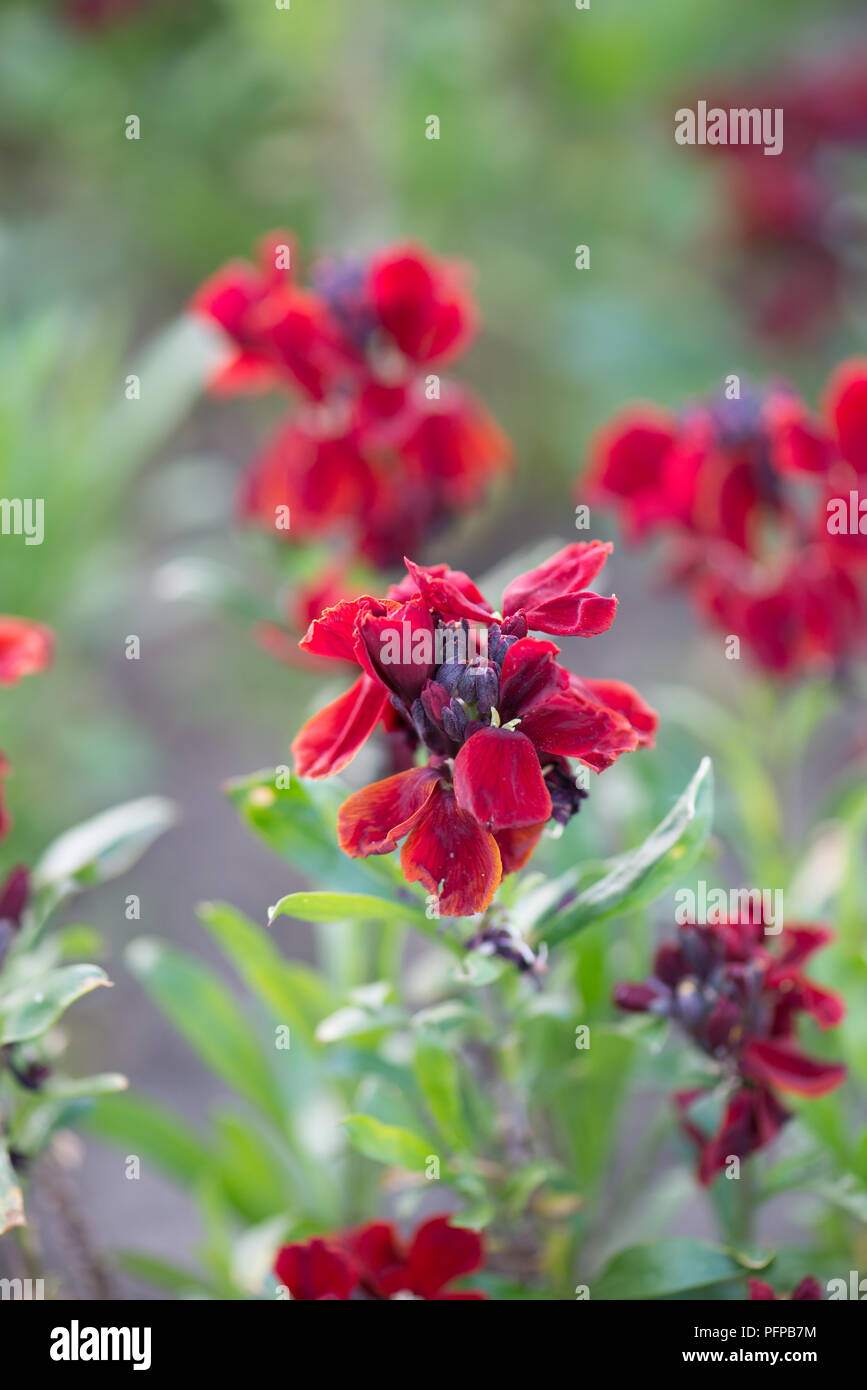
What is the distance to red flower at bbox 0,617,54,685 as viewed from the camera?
0.73 m

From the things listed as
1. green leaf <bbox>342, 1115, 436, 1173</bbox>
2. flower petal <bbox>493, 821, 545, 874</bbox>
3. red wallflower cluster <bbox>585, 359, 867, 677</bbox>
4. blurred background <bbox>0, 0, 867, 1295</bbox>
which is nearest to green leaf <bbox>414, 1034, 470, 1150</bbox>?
green leaf <bbox>342, 1115, 436, 1173</bbox>

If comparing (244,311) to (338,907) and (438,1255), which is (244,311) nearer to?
(338,907)

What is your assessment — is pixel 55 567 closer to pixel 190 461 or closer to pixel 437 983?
pixel 437 983

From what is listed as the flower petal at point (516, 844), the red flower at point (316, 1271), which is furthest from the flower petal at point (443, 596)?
the red flower at point (316, 1271)

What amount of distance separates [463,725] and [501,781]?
0.13 ft

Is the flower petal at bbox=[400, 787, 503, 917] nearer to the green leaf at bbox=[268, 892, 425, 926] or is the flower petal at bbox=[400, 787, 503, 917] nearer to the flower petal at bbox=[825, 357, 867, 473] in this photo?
the green leaf at bbox=[268, 892, 425, 926]

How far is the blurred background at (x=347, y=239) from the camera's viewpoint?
210cm

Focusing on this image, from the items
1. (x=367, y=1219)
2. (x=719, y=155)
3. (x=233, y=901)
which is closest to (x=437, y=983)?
(x=367, y=1219)

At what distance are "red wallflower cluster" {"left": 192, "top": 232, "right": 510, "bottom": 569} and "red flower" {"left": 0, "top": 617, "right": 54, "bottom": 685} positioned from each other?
31cm

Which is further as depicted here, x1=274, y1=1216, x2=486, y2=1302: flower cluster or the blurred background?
the blurred background

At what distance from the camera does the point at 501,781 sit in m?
0.56

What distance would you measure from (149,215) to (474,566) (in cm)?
99

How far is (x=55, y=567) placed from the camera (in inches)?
54.6

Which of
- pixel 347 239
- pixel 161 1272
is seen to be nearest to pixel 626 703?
pixel 161 1272
